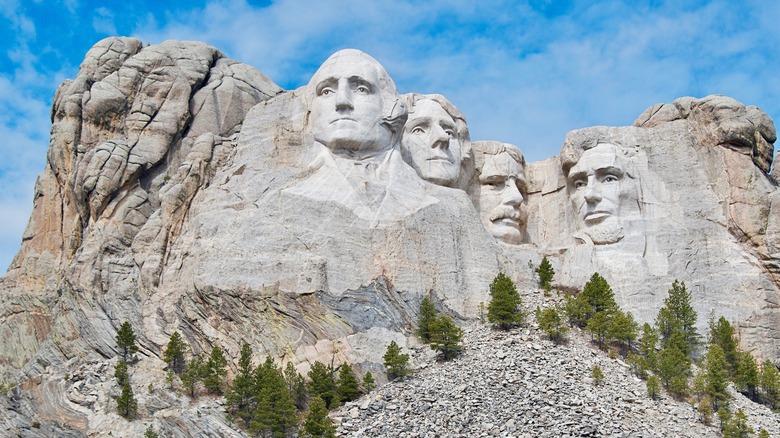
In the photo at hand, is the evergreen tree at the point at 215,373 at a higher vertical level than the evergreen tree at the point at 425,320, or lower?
lower

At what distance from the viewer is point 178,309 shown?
144ft

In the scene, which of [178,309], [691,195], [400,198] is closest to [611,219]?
[691,195]

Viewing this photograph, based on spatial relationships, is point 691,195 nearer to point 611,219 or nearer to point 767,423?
point 611,219

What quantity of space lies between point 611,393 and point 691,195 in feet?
33.7

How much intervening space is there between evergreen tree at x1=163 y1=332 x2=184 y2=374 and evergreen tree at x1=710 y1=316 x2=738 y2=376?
44.8 feet

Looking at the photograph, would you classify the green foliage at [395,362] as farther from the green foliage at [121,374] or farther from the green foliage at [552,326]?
the green foliage at [121,374]

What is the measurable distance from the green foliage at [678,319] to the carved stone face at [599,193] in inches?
137

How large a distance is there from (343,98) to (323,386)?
30.4 feet

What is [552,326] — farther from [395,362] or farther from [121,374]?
[121,374]

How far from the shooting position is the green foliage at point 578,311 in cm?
4434

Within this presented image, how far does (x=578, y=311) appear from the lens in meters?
44.3

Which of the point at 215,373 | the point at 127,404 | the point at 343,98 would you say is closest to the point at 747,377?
the point at 343,98

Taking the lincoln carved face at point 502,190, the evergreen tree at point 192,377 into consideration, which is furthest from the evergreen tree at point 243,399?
the lincoln carved face at point 502,190

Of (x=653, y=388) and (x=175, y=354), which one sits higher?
(x=175, y=354)
